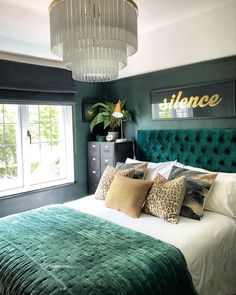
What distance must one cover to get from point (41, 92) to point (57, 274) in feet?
7.96

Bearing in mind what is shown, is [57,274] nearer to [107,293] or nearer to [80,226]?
[107,293]

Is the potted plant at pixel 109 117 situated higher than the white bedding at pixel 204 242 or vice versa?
the potted plant at pixel 109 117

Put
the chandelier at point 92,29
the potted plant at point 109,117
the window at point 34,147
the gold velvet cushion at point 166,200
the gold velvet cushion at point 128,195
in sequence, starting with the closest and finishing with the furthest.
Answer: the chandelier at point 92,29, the gold velvet cushion at point 166,200, the gold velvet cushion at point 128,195, the window at point 34,147, the potted plant at point 109,117

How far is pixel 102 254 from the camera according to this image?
166cm

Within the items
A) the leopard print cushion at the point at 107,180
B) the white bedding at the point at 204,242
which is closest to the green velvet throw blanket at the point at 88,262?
the white bedding at the point at 204,242

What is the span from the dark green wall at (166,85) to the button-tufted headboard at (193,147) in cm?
10

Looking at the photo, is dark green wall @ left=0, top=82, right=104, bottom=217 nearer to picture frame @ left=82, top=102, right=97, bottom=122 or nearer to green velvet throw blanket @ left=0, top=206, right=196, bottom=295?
picture frame @ left=82, top=102, right=97, bottom=122

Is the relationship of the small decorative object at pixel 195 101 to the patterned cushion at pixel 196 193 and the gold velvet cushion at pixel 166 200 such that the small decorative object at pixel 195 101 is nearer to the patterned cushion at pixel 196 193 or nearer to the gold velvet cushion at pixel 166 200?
the patterned cushion at pixel 196 193

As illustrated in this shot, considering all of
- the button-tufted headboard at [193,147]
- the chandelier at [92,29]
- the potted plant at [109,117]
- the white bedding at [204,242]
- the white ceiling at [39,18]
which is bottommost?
the white bedding at [204,242]

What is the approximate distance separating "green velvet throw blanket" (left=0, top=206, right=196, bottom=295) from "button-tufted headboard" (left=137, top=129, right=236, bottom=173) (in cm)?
128

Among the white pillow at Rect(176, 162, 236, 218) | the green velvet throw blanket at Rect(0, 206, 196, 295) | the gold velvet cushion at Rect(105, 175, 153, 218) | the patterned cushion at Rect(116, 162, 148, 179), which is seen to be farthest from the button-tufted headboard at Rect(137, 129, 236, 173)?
the green velvet throw blanket at Rect(0, 206, 196, 295)

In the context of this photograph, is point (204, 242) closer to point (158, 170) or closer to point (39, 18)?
point (158, 170)

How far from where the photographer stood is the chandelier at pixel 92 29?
59.9 inches

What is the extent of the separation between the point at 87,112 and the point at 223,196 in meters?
2.29
